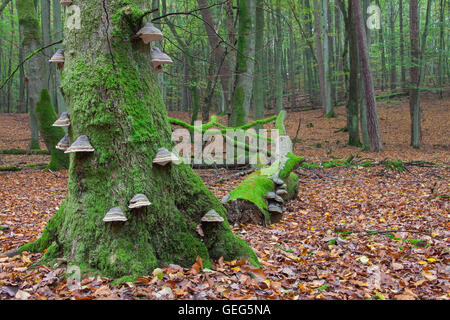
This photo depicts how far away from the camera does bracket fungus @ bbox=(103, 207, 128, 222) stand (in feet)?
9.78

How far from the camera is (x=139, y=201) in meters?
3.06

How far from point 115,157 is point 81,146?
1.08 ft

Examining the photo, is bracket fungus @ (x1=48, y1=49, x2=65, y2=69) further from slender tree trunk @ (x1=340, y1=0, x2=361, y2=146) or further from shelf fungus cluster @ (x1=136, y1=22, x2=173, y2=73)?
slender tree trunk @ (x1=340, y1=0, x2=361, y2=146)

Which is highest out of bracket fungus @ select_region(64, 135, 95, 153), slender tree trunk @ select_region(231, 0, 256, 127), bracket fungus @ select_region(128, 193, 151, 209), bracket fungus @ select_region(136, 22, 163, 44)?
slender tree trunk @ select_region(231, 0, 256, 127)

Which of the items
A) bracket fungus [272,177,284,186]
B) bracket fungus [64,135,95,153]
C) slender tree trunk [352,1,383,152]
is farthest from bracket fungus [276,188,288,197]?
slender tree trunk [352,1,383,152]

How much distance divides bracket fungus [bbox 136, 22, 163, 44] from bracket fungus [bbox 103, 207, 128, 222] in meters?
1.72

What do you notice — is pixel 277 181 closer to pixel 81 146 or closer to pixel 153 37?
pixel 153 37

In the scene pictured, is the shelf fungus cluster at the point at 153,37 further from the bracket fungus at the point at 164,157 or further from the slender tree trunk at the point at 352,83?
the slender tree trunk at the point at 352,83
